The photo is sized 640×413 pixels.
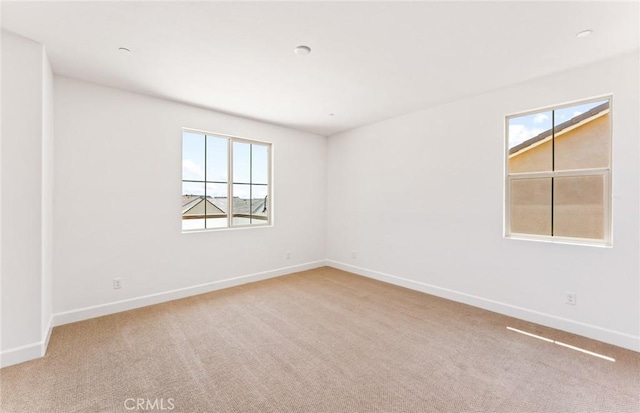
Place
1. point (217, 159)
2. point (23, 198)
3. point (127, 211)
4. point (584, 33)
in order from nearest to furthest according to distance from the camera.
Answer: point (584, 33) < point (23, 198) < point (127, 211) < point (217, 159)

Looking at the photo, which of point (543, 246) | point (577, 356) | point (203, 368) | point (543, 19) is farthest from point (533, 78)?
point (203, 368)

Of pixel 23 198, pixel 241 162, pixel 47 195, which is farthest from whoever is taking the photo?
pixel 241 162

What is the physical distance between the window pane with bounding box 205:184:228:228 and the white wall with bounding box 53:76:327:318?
20 cm

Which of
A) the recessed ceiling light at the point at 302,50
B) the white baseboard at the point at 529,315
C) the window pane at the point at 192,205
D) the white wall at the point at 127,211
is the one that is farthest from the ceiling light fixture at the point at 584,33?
the window pane at the point at 192,205

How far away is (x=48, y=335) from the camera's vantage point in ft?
8.51

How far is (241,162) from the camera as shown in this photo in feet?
14.8

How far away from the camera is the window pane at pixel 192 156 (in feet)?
12.7

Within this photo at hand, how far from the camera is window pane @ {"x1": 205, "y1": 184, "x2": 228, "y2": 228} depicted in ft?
13.6

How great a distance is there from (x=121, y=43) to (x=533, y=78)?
4030mm

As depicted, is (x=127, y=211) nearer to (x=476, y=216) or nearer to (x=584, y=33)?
(x=476, y=216)

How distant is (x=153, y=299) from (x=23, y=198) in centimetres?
176

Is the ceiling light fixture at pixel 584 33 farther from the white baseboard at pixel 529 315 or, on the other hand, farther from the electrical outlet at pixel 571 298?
the white baseboard at pixel 529 315

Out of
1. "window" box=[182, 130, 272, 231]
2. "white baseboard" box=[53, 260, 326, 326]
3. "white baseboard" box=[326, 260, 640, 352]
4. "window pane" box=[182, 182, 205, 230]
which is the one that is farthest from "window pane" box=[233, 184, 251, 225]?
"white baseboard" box=[326, 260, 640, 352]

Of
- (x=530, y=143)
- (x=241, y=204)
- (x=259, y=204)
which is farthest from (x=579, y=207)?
(x=241, y=204)
